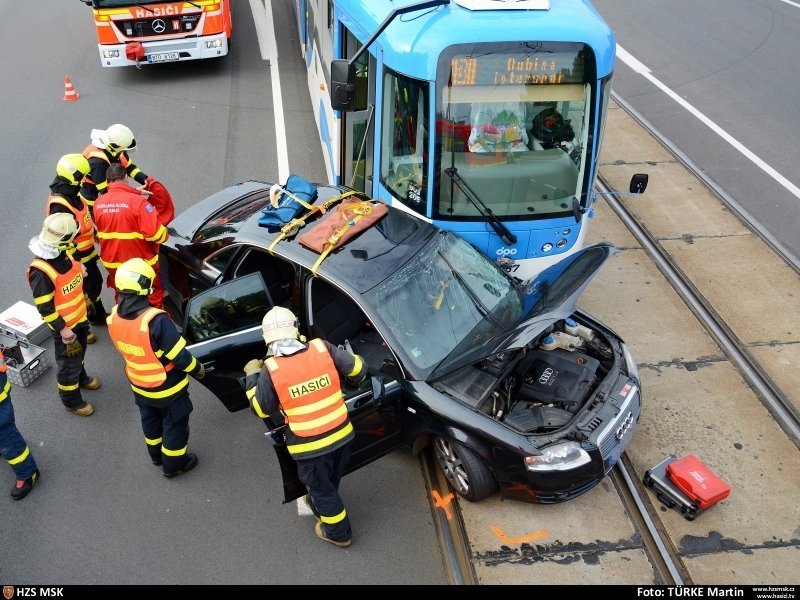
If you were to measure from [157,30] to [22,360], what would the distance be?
24.6ft

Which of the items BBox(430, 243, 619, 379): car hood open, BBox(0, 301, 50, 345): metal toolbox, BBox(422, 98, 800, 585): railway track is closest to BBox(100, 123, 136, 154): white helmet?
BBox(0, 301, 50, 345): metal toolbox

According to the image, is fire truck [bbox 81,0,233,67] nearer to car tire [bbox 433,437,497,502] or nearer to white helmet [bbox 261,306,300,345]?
white helmet [bbox 261,306,300,345]

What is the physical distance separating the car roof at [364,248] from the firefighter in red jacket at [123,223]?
913mm

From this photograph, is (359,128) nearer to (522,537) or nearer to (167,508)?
(167,508)

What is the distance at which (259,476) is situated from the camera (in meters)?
5.49

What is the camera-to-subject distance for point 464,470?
503 centimetres

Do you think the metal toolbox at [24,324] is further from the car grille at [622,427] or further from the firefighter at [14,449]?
the car grille at [622,427]

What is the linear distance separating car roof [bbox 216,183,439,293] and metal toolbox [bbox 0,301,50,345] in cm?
248

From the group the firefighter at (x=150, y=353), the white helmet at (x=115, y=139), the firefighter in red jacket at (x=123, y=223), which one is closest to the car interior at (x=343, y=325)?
the firefighter at (x=150, y=353)

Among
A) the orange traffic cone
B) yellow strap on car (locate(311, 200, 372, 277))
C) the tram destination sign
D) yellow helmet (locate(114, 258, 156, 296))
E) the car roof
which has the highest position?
the tram destination sign

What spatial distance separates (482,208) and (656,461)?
2.64 m

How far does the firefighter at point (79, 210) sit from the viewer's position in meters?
6.20

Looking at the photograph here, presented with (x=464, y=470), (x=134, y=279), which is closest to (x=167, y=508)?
(x=134, y=279)

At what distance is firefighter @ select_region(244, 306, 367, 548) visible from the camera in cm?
423
